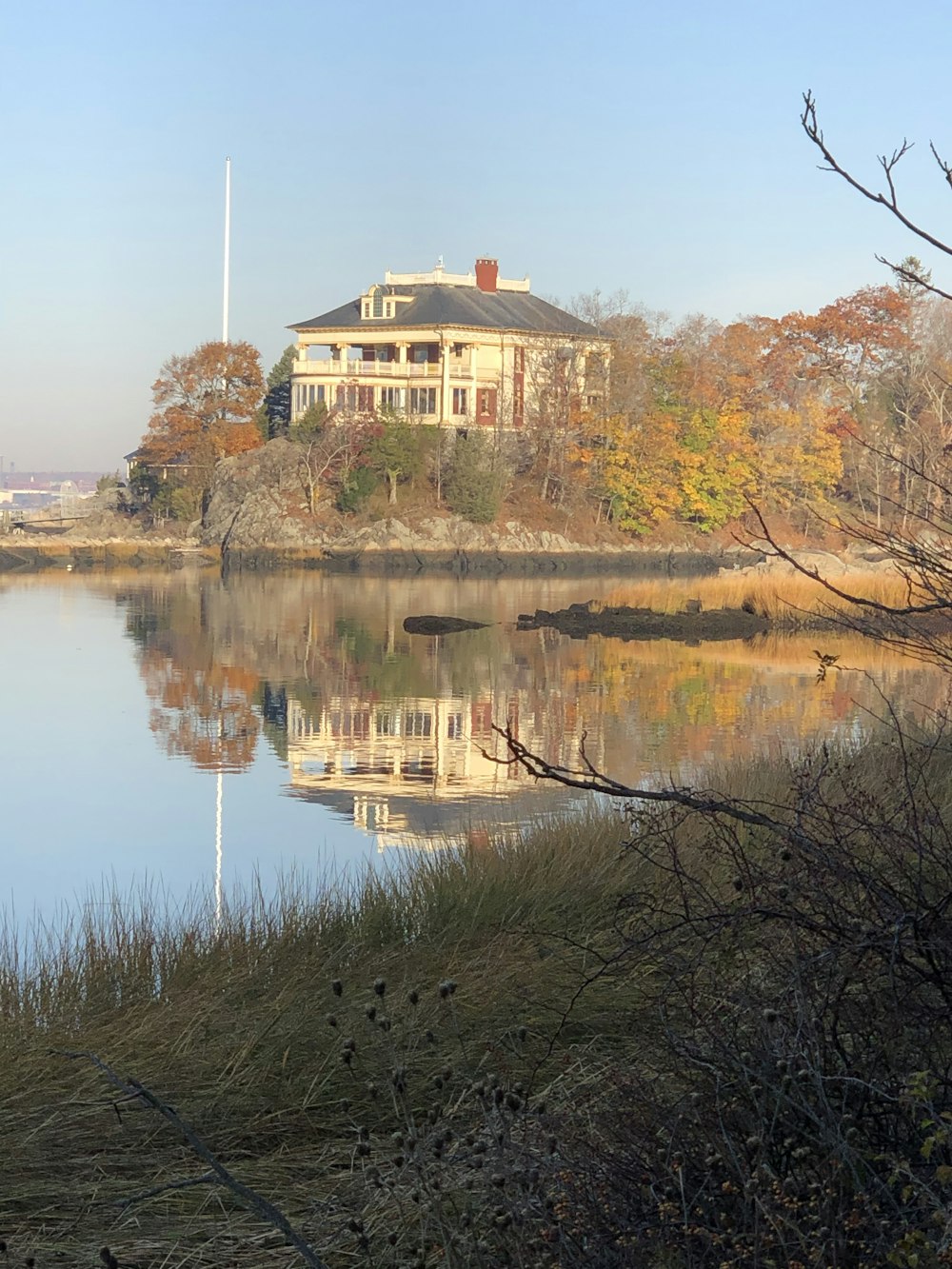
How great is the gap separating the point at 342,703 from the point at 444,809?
303 inches

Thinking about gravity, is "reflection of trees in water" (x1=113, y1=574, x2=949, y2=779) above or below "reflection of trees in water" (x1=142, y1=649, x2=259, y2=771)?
above

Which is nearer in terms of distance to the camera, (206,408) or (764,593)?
(764,593)

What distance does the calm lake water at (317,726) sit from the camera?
12.2 m

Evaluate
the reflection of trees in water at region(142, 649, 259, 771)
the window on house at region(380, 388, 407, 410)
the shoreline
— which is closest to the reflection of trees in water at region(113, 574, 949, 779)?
the reflection of trees in water at region(142, 649, 259, 771)

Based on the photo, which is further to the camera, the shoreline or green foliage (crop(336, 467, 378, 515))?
green foliage (crop(336, 467, 378, 515))

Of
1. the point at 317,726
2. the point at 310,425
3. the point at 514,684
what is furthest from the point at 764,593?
the point at 310,425

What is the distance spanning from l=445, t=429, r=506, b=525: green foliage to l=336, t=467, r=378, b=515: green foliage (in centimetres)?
322

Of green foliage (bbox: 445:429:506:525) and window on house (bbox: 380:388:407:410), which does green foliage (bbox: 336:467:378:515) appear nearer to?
green foliage (bbox: 445:429:506:525)

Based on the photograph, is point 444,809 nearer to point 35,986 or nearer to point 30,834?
point 30,834

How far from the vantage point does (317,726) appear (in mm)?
18906

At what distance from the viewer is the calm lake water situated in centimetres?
1217

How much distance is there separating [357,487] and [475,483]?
4.82m

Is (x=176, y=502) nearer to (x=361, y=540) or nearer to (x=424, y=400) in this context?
(x=361, y=540)

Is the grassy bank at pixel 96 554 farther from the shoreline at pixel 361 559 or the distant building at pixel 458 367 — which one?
the distant building at pixel 458 367
